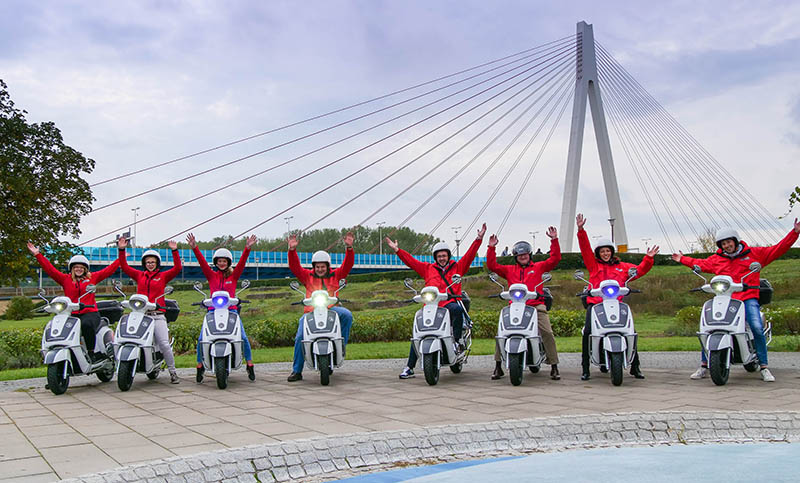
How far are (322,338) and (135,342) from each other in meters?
1.81

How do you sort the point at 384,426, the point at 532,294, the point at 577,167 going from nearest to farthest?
1. the point at 384,426
2. the point at 532,294
3. the point at 577,167

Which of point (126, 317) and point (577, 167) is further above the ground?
point (577, 167)

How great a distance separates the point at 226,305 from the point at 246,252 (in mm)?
605

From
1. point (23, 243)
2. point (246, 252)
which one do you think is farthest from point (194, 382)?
point (23, 243)

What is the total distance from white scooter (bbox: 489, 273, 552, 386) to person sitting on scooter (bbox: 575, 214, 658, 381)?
0.50 meters

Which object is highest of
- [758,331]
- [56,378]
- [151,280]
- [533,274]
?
[151,280]

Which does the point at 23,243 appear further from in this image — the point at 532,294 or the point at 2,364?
the point at 532,294

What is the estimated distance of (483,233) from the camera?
732cm

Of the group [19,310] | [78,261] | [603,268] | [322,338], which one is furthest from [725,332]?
[19,310]

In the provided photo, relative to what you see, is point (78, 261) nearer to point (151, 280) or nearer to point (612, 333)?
point (151, 280)

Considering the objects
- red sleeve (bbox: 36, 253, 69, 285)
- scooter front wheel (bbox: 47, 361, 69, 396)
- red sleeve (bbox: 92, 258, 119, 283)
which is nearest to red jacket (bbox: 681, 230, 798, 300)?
red sleeve (bbox: 92, 258, 119, 283)

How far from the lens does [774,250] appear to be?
21.4 feet

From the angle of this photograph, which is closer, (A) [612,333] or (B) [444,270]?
(A) [612,333]

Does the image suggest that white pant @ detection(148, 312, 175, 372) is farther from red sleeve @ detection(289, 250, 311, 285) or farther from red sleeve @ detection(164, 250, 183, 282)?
red sleeve @ detection(289, 250, 311, 285)
